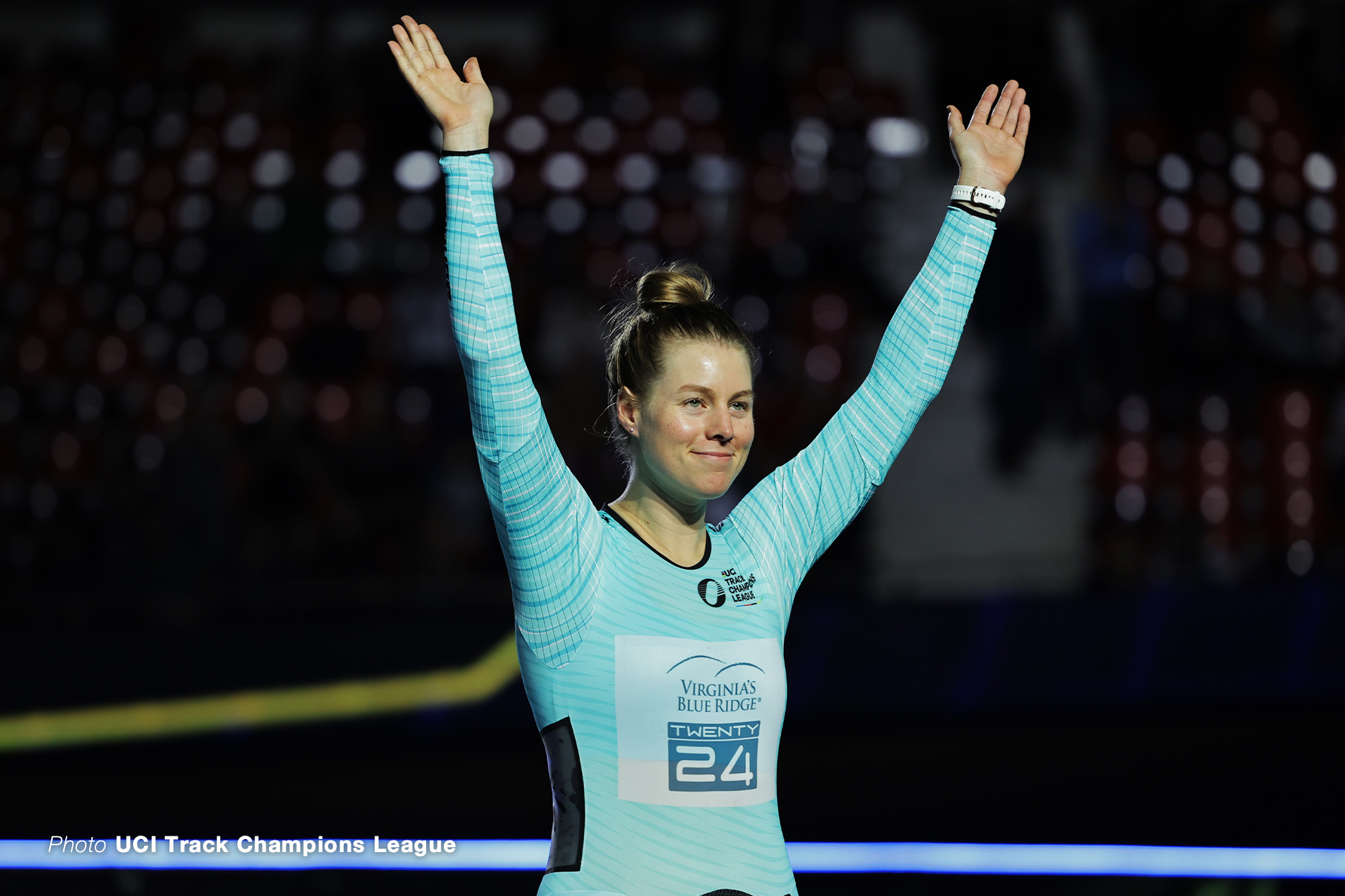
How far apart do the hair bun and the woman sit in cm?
1

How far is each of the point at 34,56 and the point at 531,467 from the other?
8.31m

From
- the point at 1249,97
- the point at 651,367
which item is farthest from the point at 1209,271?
the point at 651,367

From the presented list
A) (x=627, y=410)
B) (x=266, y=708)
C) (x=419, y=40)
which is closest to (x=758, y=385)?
(x=266, y=708)

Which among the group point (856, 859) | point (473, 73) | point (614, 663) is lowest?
point (856, 859)

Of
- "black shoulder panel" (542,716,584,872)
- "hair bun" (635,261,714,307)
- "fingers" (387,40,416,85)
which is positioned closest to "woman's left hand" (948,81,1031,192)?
"hair bun" (635,261,714,307)

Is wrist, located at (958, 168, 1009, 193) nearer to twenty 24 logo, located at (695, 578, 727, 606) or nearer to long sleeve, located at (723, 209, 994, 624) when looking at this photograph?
long sleeve, located at (723, 209, 994, 624)

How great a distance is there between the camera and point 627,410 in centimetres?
172

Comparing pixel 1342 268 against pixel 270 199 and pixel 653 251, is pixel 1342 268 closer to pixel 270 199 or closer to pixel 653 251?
pixel 653 251

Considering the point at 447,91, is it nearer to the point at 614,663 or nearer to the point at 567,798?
the point at 614,663

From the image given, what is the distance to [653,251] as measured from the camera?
765 cm

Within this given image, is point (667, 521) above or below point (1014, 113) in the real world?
below

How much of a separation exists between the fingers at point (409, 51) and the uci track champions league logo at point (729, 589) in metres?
0.73

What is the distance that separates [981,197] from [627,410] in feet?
1.97

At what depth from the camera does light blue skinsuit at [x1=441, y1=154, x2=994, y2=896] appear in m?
1.55
